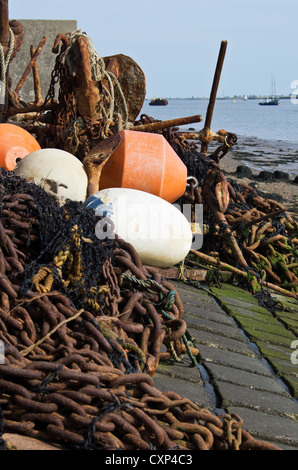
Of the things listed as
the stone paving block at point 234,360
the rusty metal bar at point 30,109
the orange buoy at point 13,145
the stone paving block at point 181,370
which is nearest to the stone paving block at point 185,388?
the stone paving block at point 181,370

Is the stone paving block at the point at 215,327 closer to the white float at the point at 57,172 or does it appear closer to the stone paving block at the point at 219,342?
the stone paving block at the point at 219,342

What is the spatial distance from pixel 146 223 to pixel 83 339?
1.52 meters

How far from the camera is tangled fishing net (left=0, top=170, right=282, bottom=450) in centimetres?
218

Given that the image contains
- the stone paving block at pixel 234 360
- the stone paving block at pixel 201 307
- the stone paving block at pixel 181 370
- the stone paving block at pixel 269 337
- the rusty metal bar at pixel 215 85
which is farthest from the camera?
the rusty metal bar at pixel 215 85

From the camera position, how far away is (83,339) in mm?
2684

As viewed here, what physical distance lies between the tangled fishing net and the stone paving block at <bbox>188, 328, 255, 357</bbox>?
0.34m

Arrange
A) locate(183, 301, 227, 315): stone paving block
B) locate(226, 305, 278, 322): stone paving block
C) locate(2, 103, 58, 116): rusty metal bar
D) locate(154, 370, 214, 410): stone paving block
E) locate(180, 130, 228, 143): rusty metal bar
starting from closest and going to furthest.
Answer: locate(154, 370, 214, 410): stone paving block, locate(183, 301, 227, 315): stone paving block, locate(226, 305, 278, 322): stone paving block, locate(2, 103, 58, 116): rusty metal bar, locate(180, 130, 228, 143): rusty metal bar

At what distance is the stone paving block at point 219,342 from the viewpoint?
368 cm

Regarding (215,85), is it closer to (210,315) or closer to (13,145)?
(13,145)

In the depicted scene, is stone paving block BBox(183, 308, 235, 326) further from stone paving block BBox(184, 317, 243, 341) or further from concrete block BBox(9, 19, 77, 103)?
concrete block BBox(9, 19, 77, 103)

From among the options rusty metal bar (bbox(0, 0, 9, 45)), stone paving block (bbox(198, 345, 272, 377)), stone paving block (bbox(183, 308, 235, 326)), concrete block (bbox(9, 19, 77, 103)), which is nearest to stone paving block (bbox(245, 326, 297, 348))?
stone paving block (bbox(183, 308, 235, 326))

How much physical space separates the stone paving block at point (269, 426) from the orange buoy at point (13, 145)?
3.03 meters

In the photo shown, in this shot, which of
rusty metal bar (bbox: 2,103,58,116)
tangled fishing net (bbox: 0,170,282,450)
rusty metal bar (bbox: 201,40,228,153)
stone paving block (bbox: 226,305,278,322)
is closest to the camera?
tangled fishing net (bbox: 0,170,282,450)

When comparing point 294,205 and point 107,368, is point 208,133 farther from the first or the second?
point 294,205
